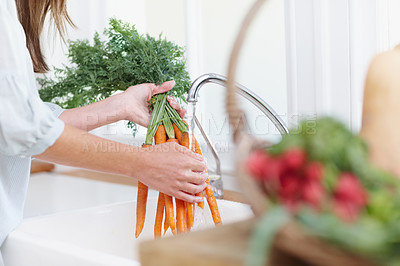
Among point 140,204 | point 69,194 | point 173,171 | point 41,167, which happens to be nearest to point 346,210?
point 173,171

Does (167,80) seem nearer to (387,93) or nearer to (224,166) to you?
(224,166)

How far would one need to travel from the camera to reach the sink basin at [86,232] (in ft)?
3.51

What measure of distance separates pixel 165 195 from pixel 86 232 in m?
0.39

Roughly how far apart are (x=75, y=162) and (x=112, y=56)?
1.75ft

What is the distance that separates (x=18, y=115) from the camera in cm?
79

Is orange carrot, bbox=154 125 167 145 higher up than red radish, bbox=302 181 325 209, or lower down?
lower down

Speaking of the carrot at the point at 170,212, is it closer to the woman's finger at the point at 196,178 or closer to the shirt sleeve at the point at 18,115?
the woman's finger at the point at 196,178

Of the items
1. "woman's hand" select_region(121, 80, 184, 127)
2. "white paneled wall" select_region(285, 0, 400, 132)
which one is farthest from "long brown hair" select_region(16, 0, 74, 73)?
"white paneled wall" select_region(285, 0, 400, 132)

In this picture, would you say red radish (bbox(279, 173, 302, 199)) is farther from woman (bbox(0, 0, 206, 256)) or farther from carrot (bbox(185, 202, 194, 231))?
carrot (bbox(185, 202, 194, 231))

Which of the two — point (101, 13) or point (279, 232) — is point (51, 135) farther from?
point (101, 13)

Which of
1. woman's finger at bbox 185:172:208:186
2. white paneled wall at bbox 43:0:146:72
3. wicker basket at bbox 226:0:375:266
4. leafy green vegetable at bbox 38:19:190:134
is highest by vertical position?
white paneled wall at bbox 43:0:146:72

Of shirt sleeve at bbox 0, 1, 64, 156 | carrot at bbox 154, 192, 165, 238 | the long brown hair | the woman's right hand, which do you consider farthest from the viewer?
the long brown hair

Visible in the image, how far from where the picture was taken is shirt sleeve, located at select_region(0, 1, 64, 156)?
2.50 feet

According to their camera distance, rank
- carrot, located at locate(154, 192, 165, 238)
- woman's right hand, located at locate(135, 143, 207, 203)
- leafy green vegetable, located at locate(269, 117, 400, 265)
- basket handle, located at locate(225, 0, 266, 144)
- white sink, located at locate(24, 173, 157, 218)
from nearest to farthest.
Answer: leafy green vegetable, located at locate(269, 117, 400, 265) → basket handle, located at locate(225, 0, 266, 144) → woman's right hand, located at locate(135, 143, 207, 203) → carrot, located at locate(154, 192, 165, 238) → white sink, located at locate(24, 173, 157, 218)
